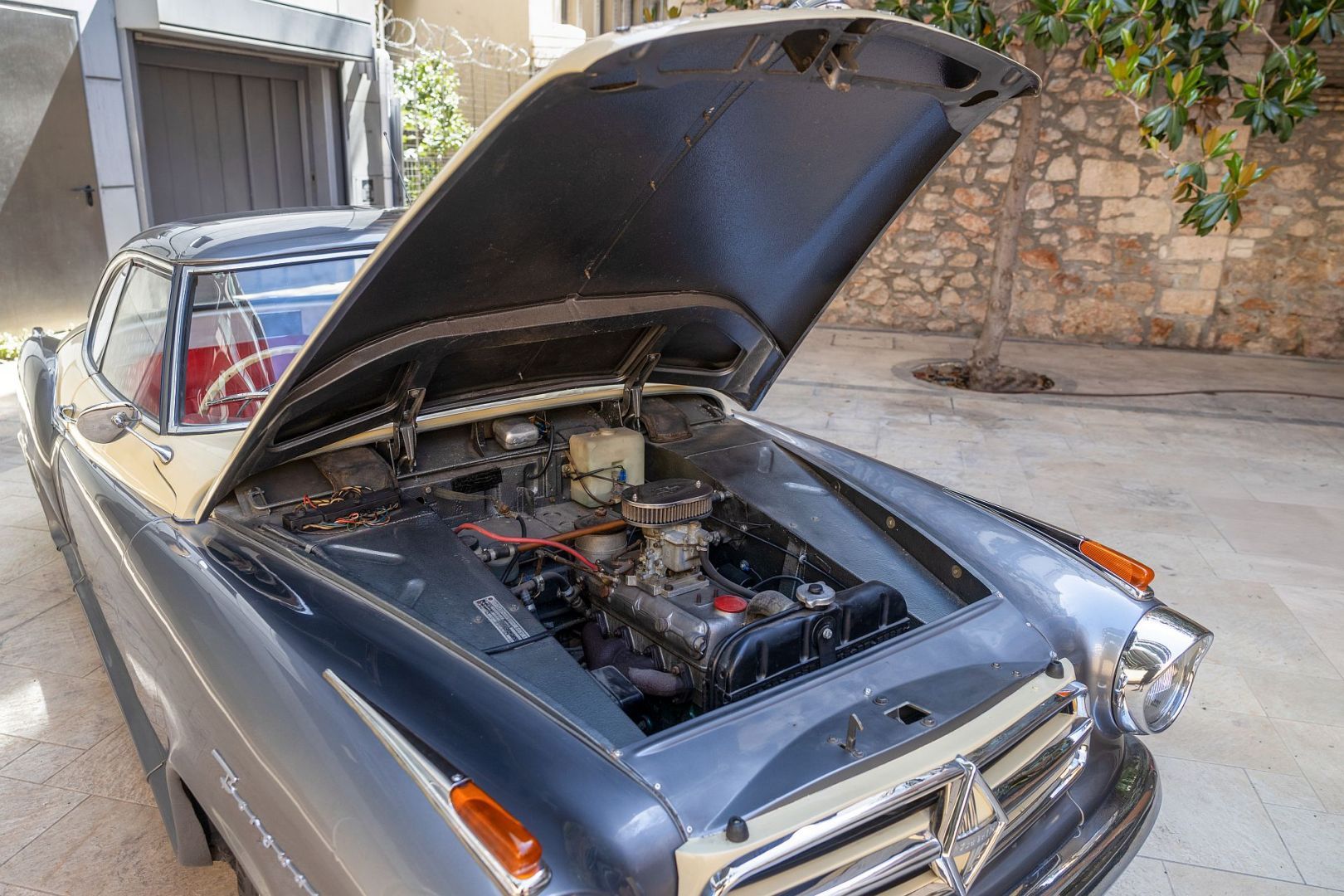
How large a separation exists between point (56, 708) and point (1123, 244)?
885cm

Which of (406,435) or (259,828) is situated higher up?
(406,435)

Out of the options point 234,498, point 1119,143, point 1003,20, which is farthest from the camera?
point 1119,143

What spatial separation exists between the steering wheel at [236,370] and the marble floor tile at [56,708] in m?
1.17

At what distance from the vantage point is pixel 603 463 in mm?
2906

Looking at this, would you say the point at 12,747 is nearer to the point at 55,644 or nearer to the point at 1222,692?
the point at 55,644

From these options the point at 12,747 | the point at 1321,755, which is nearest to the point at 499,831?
the point at 12,747

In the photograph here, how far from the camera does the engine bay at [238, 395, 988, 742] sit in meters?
2.08

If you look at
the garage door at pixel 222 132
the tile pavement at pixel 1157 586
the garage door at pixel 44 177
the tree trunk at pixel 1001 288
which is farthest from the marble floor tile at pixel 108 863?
the garage door at pixel 222 132

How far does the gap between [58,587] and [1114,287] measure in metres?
8.65

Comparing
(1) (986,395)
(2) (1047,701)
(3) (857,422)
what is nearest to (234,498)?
(2) (1047,701)

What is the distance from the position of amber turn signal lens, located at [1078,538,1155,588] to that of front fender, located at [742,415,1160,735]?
98 mm

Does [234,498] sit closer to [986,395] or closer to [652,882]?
[652,882]

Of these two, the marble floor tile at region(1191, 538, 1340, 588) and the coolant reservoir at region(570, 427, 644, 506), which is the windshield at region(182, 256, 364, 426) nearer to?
the coolant reservoir at region(570, 427, 644, 506)

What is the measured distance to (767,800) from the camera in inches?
61.4
